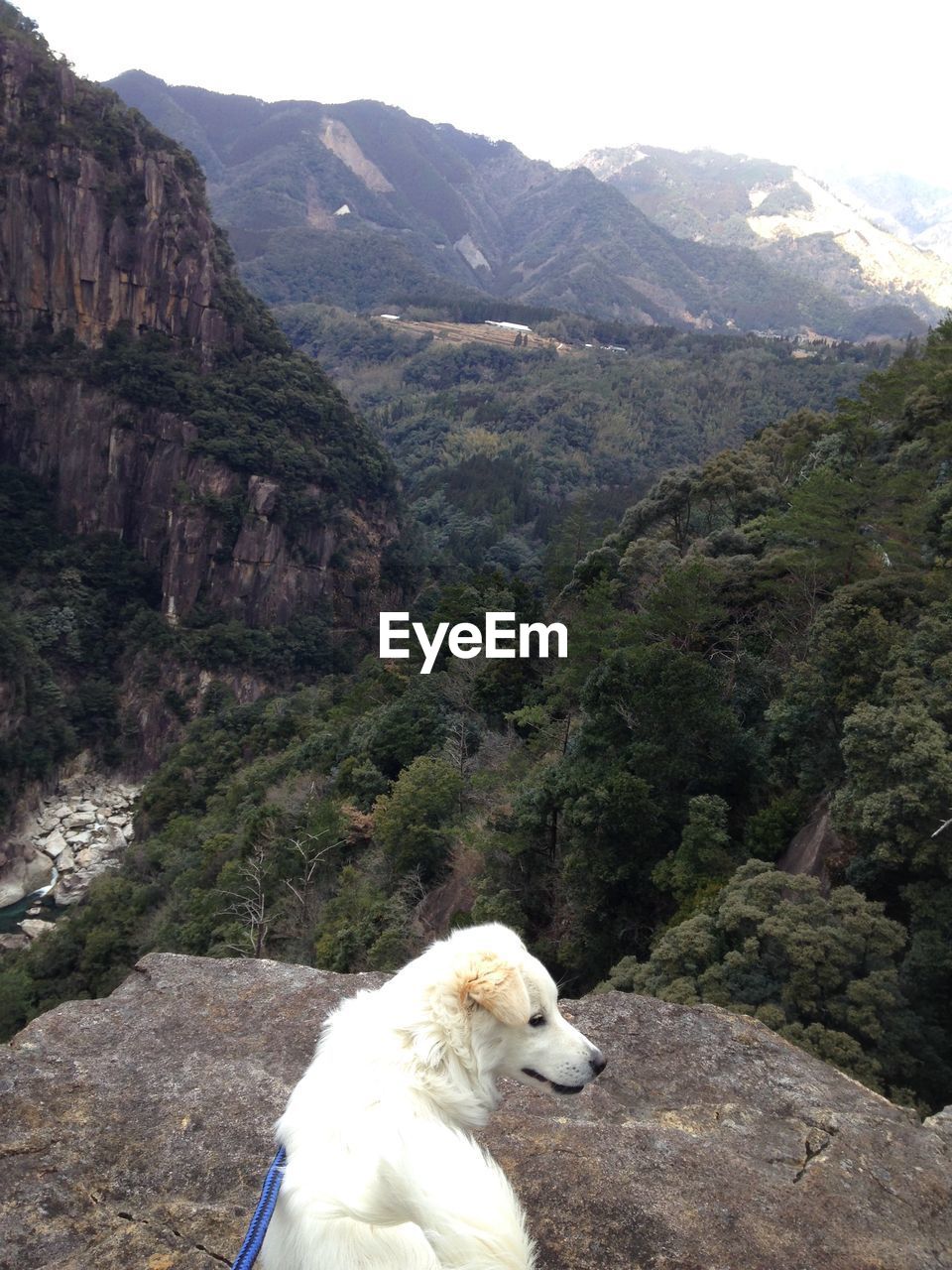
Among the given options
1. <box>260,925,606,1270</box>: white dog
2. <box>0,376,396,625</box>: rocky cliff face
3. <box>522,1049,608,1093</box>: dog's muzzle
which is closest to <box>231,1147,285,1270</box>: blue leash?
<box>260,925,606,1270</box>: white dog

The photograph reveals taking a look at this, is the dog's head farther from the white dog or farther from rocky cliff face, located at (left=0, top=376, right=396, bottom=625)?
rocky cliff face, located at (left=0, top=376, right=396, bottom=625)

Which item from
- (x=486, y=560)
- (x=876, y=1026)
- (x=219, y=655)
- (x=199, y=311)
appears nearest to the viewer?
(x=876, y=1026)

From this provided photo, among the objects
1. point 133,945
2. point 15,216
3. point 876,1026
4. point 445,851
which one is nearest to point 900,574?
point 876,1026

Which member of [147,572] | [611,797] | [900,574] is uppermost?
[900,574]

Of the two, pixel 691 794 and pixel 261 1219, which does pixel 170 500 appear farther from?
pixel 261 1219

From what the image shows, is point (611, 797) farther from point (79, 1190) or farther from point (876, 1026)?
point (79, 1190)

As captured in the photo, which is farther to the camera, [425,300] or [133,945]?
[425,300]
